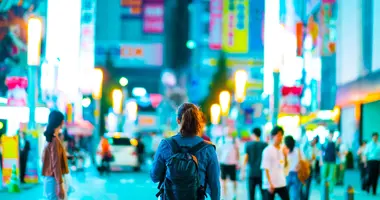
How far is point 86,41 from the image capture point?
79.4 metres

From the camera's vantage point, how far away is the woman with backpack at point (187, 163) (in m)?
5.88

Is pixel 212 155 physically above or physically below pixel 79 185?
above

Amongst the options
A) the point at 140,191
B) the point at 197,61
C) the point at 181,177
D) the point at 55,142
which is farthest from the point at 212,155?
the point at 197,61

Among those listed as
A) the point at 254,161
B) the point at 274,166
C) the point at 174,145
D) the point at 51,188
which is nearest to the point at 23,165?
the point at 254,161

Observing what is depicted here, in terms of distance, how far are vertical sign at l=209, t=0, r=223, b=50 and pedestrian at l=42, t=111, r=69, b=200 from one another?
91.0 meters

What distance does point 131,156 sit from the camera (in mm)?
36094

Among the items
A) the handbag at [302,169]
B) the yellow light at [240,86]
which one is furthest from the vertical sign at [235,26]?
the handbag at [302,169]

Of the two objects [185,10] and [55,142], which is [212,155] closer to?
[55,142]

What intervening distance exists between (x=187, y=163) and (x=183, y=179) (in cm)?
12

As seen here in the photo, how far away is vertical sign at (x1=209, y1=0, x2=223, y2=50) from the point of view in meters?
101

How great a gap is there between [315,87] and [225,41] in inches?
2080

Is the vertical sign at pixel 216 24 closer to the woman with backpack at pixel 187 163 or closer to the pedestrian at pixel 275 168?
the pedestrian at pixel 275 168

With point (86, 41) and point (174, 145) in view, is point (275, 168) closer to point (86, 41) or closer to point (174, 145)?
point (174, 145)

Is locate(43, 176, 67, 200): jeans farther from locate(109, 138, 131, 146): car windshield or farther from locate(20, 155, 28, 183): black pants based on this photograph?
locate(109, 138, 131, 146): car windshield
